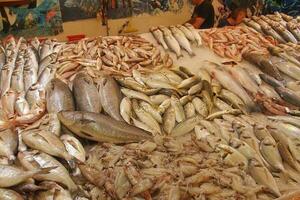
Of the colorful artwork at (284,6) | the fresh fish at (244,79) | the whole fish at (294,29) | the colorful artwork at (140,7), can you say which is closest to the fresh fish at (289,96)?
the fresh fish at (244,79)

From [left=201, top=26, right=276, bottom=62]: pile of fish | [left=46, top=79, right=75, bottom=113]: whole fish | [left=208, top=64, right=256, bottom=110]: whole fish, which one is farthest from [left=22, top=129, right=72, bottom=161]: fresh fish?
[left=201, top=26, right=276, bottom=62]: pile of fish

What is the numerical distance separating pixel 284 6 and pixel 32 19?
12.1 feet

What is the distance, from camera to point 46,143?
67.3 inches

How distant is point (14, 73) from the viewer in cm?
226

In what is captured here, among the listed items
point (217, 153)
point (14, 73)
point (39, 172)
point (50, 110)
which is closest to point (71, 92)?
point (50, 110)

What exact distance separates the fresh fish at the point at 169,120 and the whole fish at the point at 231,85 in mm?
464

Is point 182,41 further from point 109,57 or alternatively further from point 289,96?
point 289,96

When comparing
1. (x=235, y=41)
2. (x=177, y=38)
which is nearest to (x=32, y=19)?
(x=177, y=38)

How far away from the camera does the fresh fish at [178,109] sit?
6.88ft

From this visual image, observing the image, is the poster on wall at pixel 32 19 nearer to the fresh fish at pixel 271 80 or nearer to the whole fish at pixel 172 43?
the whole fish at pixel 172 43

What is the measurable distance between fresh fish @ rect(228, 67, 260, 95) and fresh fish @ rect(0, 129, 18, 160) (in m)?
1.38

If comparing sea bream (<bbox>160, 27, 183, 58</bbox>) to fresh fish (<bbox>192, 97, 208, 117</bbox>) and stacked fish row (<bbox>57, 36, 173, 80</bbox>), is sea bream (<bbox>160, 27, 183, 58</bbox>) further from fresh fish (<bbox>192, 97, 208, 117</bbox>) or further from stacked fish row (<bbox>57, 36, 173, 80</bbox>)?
fresh fish (<bbox>192, 97, 208, 117</bbox>)

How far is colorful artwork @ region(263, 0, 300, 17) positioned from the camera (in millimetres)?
5957

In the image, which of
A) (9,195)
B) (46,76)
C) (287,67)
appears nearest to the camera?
(9,195)
